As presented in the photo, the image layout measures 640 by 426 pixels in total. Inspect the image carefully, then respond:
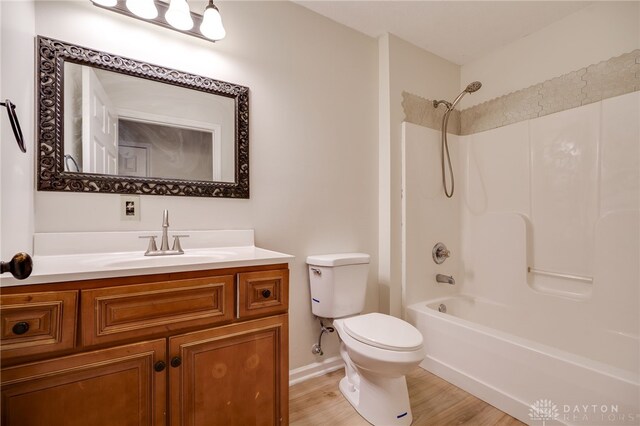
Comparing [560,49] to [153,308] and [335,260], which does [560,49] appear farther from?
[153,308]

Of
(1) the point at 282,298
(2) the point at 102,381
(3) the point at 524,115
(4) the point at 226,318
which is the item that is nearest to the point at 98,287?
(2) the point at 102,381

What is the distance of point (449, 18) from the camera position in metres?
1.91

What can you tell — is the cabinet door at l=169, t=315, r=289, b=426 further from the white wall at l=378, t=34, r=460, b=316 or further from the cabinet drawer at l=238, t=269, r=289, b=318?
the white wall at l=378, t=34, r=460, b=316

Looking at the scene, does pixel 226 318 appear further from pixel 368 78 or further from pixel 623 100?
pixel 623 100

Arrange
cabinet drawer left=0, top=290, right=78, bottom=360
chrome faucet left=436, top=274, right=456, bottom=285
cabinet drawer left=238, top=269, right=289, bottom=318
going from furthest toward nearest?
1. chrome faucet left=436, top=274, right=456, bottom=285
2. cabinet drawer left=238, top=269, right=289, bottom=318
3. cabinet drawer left=0, top=290, right=78, bottom=360

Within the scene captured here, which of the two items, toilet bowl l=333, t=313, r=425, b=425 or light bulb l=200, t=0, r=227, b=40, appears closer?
toilet bowl l=333, t=313, r=425, b=425

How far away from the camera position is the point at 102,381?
844 mm

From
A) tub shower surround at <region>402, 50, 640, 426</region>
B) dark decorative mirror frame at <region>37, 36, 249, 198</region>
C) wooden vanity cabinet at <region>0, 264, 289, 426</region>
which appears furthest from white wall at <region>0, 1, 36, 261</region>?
tub shower surround at <region>402, 50, 640, 426</region>

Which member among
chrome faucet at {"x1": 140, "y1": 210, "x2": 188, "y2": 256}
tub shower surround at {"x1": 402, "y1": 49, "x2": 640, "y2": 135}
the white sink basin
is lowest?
the white sink basin

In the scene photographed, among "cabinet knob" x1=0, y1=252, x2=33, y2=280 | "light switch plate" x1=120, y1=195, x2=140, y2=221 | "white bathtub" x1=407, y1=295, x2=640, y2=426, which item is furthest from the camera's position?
"light switch plate" x1=120, y1=195, x2=140, y2=221

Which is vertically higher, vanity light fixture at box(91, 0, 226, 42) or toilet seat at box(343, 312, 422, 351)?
vanity light fixture at box(91, 0, 226, 42)

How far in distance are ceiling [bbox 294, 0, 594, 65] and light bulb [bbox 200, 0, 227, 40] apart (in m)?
0.64

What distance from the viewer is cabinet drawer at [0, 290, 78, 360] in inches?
28.6

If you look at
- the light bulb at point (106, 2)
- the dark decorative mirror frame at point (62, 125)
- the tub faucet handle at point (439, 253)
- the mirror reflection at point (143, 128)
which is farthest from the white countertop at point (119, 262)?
the tub faucet handle at point (439, 253)
